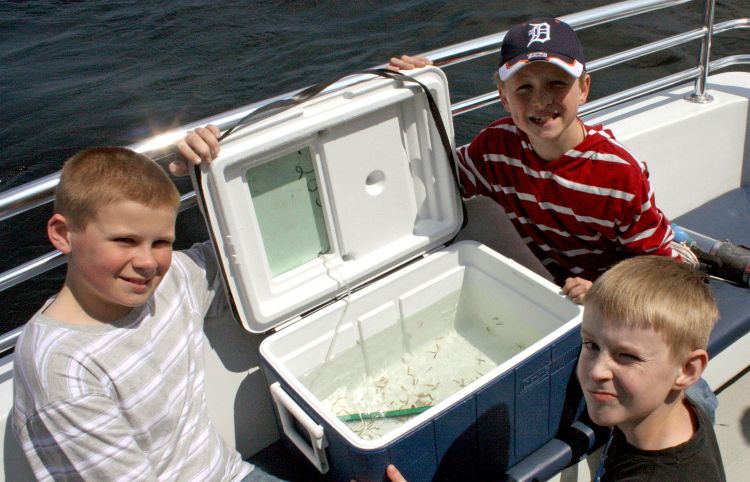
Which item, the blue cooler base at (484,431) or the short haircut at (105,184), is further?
the blue cooler base at (484,431)

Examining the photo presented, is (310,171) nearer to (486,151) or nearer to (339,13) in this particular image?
(486,151)

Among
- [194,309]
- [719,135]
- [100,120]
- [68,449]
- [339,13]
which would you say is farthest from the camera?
[339,13]

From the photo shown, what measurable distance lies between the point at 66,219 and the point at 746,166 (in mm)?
2347

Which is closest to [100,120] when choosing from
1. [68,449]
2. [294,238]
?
[294,238]

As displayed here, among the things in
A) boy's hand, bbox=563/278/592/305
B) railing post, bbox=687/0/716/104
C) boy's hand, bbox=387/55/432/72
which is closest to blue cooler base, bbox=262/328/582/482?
boy's hand, bbox=563/278/592/305

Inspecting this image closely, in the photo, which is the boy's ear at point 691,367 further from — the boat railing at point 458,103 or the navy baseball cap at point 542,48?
the boat railing at point 458,103

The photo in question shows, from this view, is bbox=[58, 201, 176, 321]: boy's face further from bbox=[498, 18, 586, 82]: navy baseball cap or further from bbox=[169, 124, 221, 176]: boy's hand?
bbox=[498, 18, 586, 82]: navy baseball cap

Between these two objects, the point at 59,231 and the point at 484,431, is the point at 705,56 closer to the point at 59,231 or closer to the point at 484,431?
the point at 484,431

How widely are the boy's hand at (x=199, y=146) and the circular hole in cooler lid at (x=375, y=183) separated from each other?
0.44 metres

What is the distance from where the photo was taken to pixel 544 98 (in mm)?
1688

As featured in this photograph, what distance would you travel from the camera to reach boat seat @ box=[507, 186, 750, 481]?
1.60m

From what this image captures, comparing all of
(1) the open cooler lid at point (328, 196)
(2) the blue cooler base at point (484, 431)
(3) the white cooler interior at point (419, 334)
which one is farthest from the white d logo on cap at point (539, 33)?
(2) the blue cooler base at point (484, 431)

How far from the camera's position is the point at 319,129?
155 cm

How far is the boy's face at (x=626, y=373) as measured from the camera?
1.18 metres
